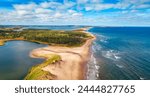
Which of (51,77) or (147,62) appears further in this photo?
(147,62)

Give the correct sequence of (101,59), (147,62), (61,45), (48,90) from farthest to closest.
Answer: (61,45) → (101,59) → (147,62) → (48,90)

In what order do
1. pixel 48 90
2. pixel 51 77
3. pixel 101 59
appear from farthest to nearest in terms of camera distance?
pixel 101 59 < pixel 51 77 < pixel 48 90

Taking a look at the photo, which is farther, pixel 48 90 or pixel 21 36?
pixel 21 36

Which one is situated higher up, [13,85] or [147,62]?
[13,85]

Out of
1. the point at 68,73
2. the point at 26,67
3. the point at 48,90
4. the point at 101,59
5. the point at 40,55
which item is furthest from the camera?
the point at 40,55

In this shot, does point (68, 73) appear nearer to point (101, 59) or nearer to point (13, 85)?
point (101, 59)

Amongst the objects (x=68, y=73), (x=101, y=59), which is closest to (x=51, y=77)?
(x=68, y=73)

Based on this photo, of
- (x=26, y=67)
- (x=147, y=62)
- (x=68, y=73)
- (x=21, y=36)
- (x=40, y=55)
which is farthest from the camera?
(x=21, y=36)

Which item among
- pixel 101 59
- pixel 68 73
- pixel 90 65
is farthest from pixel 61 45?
pixel 68 73

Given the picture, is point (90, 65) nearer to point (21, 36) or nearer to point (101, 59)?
point (101, 59)
